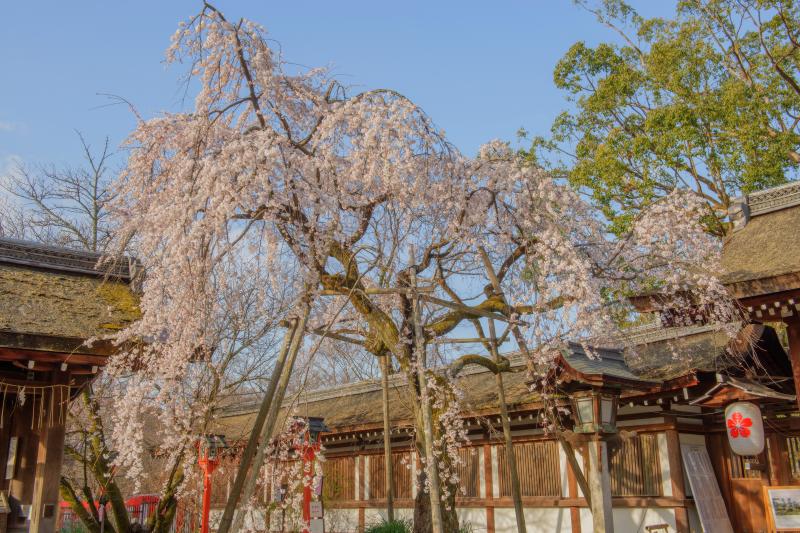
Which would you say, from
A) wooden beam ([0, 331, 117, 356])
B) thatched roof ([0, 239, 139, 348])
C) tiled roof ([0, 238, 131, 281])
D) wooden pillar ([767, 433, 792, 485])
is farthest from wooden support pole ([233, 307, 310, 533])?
wooden pillar ([767, 433, 792, 485])

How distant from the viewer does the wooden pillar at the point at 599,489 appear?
26.9 feet

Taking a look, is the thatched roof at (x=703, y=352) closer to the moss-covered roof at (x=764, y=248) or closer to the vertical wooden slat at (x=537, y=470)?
the moss-covered roof at (x=764, y=248)

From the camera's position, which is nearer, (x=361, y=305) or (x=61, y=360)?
(x=61, y=360)

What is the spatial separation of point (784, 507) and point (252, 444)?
6839 mm

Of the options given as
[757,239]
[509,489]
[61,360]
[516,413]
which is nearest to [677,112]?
[757,239]

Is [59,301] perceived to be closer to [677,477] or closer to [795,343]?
[677,477]

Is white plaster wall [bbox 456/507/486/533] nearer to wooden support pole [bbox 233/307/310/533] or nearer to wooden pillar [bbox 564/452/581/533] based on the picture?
wooden pillar [bbox 564/452/581/533]

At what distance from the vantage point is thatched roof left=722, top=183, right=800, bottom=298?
8.69 meters

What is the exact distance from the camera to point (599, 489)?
827cm

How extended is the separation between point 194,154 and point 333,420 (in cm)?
1138

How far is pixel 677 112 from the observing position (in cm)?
1645

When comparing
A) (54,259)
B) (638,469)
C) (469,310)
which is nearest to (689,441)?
(638,469)

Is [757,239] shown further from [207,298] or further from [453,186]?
[207,298]

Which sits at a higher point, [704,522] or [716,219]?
[716,219]
